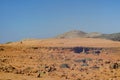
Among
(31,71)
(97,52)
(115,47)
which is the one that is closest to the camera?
(31,71)

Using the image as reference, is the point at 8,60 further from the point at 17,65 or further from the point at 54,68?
the point at 54,68

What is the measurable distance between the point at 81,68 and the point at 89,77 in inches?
83.4

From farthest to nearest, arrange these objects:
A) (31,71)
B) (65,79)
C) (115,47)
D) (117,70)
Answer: (115,47), (117,70), (31,71), (65,79)

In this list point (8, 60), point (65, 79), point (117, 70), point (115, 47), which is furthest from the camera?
point (115, 47)

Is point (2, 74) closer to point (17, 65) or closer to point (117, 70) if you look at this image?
point (17, 65)

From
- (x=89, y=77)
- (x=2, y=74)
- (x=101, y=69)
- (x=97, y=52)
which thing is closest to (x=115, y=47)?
(x=97, y=52)

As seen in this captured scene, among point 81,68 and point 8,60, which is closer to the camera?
point 81,68

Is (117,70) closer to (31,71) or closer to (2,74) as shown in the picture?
(31,71)

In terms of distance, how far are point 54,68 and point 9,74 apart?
2.47m

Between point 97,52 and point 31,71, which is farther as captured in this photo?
point 97,52

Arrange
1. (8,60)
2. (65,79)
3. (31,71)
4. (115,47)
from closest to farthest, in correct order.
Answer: (65,79)
(31,71)
(8,60)
(115,47)

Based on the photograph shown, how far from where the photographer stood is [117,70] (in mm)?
→ 15227

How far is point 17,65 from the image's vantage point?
1570 cm

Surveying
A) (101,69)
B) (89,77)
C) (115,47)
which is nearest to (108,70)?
(101,69)
